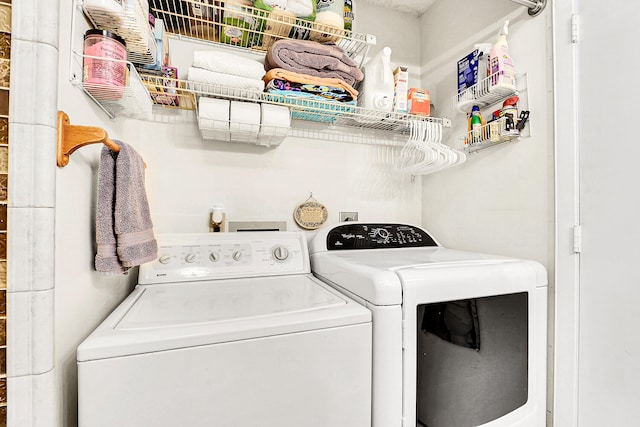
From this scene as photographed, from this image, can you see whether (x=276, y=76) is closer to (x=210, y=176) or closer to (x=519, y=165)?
(x=210, y=176)

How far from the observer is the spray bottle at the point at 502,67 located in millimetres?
1300

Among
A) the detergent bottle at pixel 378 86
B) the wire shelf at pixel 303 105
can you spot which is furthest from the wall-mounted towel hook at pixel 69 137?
the detergent bottle at pixel 378 86

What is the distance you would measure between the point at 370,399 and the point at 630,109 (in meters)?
1.24

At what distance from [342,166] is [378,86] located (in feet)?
1.58

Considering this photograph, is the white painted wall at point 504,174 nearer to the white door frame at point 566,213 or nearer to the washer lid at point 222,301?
the white door frame at point 566,213

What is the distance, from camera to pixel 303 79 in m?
1.34

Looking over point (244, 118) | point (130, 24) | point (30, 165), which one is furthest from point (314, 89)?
point (30, 165)

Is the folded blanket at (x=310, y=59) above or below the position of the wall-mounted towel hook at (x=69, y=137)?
above

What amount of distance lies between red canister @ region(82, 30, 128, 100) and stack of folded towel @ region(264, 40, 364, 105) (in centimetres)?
61

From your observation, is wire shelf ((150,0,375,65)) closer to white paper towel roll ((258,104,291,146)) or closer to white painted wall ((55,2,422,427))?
white painted wall ((55,2,422,427))

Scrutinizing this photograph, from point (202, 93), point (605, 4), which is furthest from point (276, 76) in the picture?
point (605, 4)

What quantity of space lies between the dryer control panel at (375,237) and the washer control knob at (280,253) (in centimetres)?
22

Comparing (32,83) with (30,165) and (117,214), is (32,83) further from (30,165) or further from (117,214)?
(117,214)

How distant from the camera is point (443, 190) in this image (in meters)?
1.80
